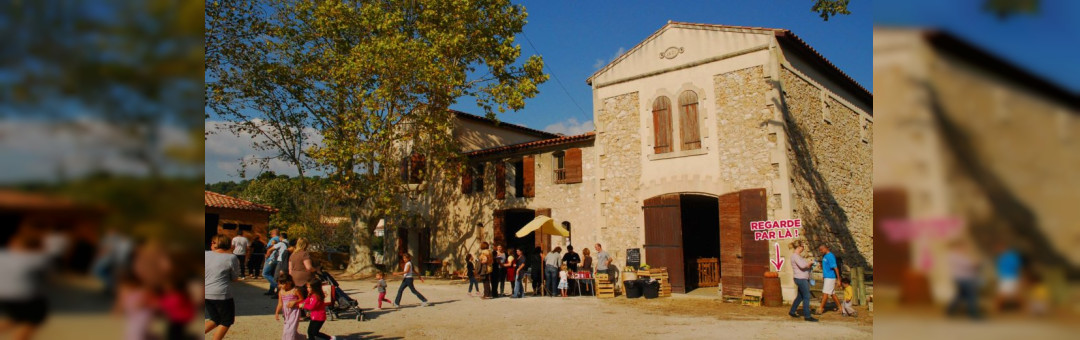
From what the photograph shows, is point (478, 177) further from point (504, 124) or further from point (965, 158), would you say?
point (965, 158)

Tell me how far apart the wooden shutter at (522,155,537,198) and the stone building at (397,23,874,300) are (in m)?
0.04

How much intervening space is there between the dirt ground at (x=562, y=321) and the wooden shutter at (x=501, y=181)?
6.87 m

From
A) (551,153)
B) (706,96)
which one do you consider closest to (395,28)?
(551,153)

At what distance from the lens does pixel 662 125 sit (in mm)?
16906

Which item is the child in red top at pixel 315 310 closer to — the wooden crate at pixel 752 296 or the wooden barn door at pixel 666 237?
the wooden crate at pixel 752 296

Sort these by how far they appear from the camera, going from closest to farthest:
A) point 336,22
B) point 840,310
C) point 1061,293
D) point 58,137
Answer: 1. point 1061,293
2. point 58,137
3. point 840,310
4. point 336,22

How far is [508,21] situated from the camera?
68.7 feet

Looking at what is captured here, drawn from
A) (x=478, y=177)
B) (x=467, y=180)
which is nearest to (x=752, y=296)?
(x=478, y=177)

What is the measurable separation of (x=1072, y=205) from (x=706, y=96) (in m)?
16.0

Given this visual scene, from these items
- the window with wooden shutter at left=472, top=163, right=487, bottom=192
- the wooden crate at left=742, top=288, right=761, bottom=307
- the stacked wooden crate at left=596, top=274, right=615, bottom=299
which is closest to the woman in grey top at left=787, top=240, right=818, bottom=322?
the wooden crate at left=742, top=288, right=761, bottom=307

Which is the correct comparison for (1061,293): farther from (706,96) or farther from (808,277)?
(706,96)

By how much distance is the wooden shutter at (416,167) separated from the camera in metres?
23.6

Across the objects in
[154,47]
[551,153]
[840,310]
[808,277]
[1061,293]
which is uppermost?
[551,153]

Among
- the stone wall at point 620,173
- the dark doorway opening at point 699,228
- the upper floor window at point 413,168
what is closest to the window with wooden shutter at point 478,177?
the upper floor window at point 413,168
